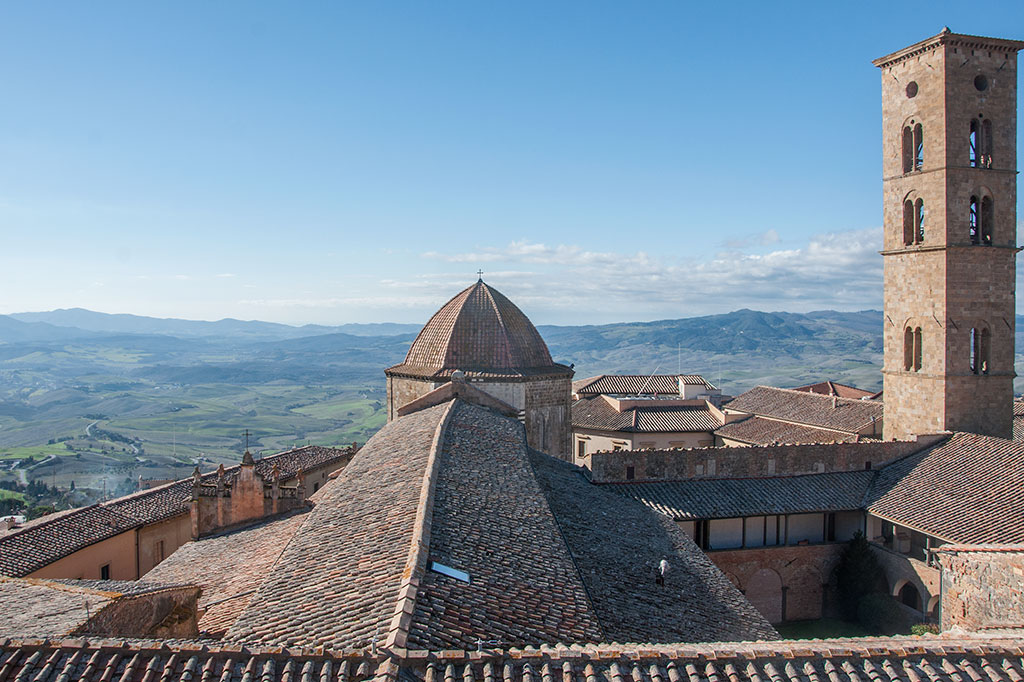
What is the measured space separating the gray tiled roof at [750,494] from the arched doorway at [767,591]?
6.59 ft

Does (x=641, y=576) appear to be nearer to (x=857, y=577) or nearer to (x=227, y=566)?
(x=227, y=566)

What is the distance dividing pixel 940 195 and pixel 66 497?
197 feet

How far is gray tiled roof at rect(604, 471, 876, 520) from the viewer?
2069cm

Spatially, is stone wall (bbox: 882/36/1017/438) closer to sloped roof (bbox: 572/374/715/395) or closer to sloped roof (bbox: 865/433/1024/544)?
sloped roof (bbox: 865/433/1024/544)

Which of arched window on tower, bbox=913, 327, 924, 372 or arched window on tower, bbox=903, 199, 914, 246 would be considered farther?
arched window on tower, bbox=903, 199, 914, 246

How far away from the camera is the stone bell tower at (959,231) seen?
76.2ft

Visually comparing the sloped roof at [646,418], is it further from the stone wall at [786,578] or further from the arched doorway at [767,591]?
the arched doorway at [767,591]

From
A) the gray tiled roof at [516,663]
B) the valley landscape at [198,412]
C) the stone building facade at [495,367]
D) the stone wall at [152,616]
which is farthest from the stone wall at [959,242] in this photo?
the valley landscape at [198,412]

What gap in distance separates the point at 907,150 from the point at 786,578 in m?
14.9

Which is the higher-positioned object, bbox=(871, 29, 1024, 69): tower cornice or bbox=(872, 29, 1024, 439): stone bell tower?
bbox=(871, 29, 1024, 69): tower cornice

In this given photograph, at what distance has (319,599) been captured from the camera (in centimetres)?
718

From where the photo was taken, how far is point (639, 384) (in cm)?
5184

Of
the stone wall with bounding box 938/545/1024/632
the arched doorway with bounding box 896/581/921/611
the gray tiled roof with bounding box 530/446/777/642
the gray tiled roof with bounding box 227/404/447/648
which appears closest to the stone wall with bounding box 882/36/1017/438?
the arched doorway with bounding box 896/581/921/611

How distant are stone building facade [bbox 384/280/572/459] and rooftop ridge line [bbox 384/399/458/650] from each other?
9.34 m
